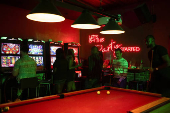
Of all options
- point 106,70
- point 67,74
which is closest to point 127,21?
point 106,70

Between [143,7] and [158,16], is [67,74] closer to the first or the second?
[143,7]

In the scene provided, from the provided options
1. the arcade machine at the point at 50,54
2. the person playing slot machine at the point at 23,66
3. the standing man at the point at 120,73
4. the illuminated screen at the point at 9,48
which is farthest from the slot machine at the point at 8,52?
the standing man at the point at 120,73

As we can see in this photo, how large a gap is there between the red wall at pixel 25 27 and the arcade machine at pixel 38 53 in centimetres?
70

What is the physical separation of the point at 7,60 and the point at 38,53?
1136 millimetres

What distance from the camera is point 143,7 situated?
596cm

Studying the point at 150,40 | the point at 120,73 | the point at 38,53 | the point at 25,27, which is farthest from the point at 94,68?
the point at 25,27

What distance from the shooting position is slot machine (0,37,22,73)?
204 inches

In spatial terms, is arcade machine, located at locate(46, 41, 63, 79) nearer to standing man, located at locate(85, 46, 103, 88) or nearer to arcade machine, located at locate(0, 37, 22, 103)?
arcade machine, located at locate(0, 37, 22, 103)

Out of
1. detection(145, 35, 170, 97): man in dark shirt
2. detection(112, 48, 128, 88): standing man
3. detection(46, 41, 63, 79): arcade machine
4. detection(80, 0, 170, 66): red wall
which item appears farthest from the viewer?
detection(46, 41, 63, 79): arcade machine

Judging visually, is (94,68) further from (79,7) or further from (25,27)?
(25,27)

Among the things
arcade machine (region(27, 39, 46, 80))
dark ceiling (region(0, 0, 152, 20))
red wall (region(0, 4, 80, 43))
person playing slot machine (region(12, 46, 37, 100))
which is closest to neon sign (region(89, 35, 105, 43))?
red wall (region(0, 4, 80, 43))

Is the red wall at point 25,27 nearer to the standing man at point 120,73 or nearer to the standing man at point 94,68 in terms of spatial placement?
the standing man at point 94,68

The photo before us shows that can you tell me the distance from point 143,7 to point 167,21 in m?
1.08

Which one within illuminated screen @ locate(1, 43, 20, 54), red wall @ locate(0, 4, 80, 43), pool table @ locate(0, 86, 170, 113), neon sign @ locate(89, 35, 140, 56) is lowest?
pool table @ locate(0, 86, 170, 113)
